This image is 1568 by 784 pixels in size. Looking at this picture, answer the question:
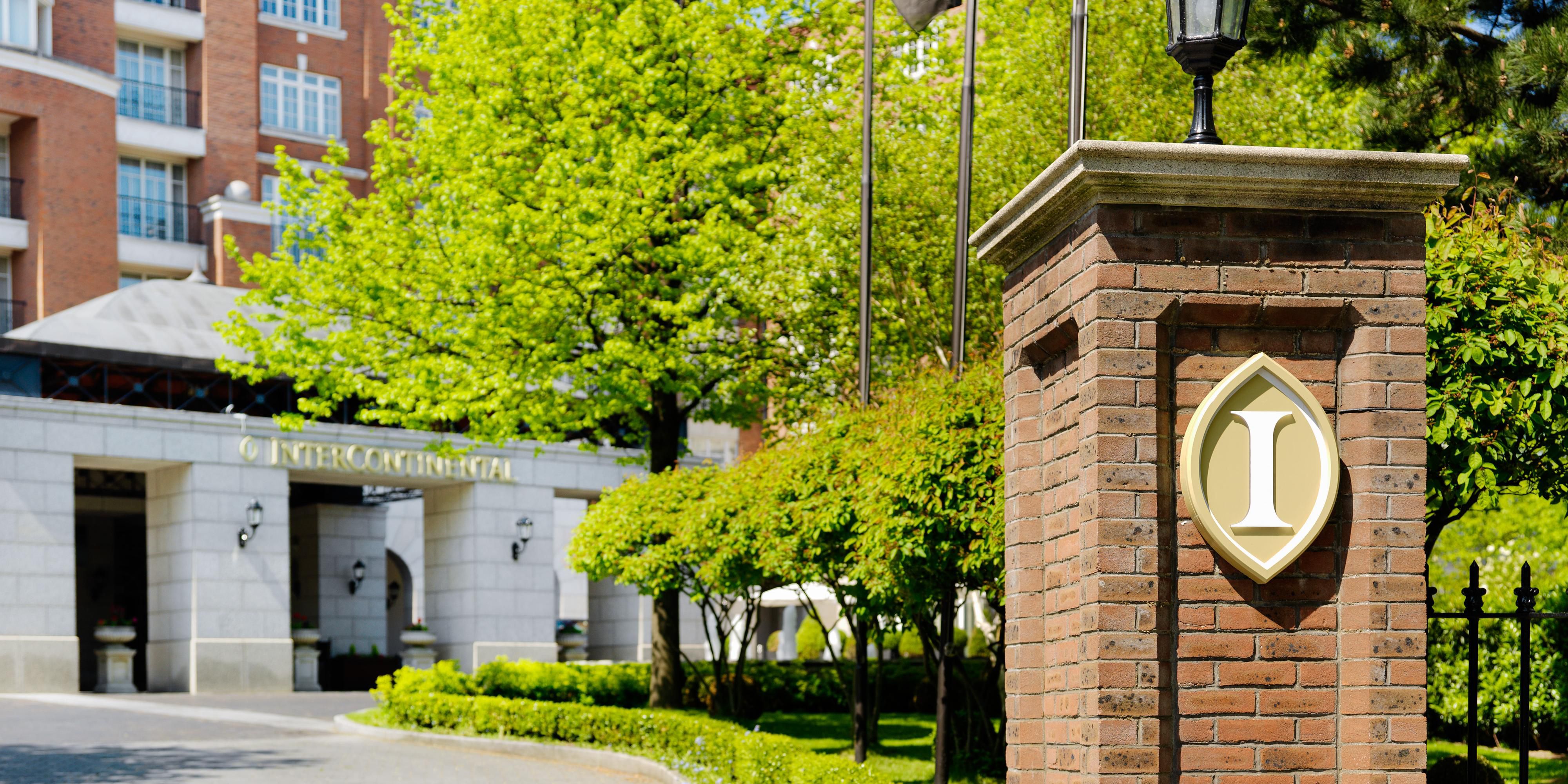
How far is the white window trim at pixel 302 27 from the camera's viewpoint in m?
44.9

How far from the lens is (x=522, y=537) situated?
34062 mm

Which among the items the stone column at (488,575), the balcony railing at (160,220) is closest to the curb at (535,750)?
the stone column at (488,575)

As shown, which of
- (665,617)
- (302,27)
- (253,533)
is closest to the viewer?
(665,617)

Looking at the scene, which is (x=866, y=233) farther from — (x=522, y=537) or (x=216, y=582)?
(x=522, y=537)

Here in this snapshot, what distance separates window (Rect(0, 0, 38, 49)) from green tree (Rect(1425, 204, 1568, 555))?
37.5 meters

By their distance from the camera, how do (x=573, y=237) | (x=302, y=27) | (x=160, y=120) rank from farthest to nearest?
(x=302, y=27)
(x=160, y=120)
(x=573, y=237)

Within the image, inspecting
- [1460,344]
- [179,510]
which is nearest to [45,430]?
[179,510]

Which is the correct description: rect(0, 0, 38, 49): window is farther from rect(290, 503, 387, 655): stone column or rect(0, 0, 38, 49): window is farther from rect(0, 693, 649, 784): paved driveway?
rect(0, 693, 649, 784): paved driveway

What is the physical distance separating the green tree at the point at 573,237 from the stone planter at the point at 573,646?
14.4m

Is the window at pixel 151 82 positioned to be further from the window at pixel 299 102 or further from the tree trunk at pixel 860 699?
the tree trunk at pixel 860 699

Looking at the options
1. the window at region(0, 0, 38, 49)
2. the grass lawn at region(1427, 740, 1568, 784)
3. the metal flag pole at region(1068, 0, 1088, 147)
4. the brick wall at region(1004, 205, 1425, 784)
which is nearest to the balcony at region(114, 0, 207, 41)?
the window at region(0, 0, 38, 49)

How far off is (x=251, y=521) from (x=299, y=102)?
1941cm

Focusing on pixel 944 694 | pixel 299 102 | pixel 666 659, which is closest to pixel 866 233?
pixel 944 694

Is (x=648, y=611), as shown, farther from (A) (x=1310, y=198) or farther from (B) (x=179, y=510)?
(A) (x=1310, y=198)
